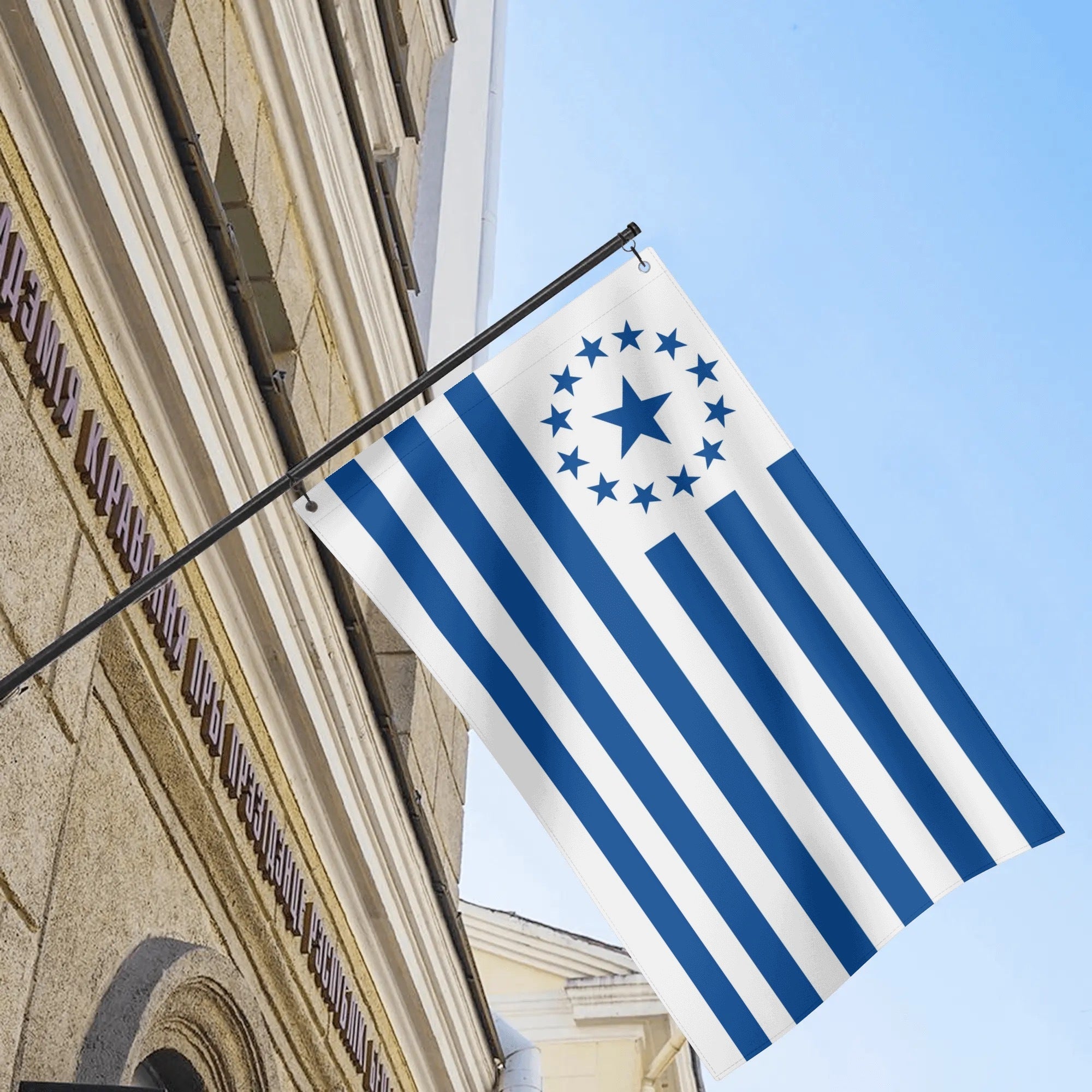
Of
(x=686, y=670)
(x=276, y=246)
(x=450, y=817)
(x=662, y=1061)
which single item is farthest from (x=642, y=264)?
(x=662, y=1061)

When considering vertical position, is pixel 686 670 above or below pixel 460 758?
below

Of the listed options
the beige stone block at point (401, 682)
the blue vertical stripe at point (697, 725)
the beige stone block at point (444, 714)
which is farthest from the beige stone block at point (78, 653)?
the beige stone block at point (444, 714)

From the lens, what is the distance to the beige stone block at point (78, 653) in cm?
527

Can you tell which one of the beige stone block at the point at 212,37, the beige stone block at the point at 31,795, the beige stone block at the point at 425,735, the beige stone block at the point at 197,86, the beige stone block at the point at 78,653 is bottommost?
the beige stone block at the point at 31,795

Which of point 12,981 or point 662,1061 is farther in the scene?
point 662,1061

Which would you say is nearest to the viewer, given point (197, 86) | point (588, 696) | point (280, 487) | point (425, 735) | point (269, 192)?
point (280, 487)

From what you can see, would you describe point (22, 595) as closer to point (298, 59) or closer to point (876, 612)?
point (876, 612)

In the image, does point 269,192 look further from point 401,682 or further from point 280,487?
point 280,487

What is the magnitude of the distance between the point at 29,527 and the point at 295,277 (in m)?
3.62

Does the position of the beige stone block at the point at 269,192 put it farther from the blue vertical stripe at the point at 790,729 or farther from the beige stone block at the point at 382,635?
the blue vertical stripe at the point at 790,729

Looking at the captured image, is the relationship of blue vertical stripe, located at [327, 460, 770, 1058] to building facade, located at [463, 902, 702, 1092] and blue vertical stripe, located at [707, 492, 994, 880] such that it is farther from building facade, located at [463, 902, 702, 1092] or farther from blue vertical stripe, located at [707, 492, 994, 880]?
building facade, located at [463, 902, 702, 1092]

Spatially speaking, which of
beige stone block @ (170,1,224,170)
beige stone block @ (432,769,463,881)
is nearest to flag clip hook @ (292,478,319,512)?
beige stone block @ (170,1,224,170)

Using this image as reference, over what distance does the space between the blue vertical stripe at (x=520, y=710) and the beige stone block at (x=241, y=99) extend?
2916 mm

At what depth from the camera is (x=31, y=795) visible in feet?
16.4
